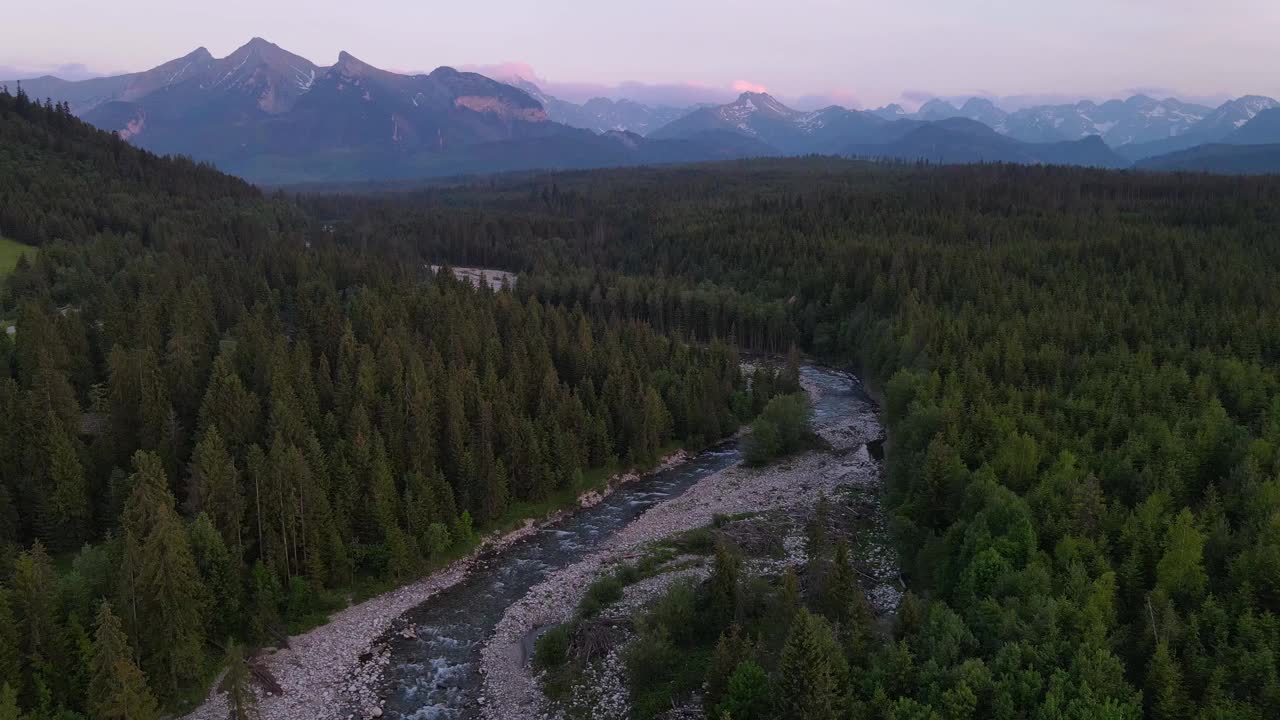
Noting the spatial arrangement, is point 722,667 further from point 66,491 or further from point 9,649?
point 66,491

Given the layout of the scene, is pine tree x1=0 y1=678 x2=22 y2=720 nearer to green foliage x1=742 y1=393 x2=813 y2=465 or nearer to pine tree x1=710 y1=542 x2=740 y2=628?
pine tree x1=710 y1=542 x2=740 y2=628

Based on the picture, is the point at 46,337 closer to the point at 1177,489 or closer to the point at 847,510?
the point at 847,510

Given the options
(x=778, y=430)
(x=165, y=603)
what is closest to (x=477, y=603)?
(x=165, y=603)

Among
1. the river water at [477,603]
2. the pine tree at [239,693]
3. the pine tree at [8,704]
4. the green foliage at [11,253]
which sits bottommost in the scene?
the river water at [477,603]

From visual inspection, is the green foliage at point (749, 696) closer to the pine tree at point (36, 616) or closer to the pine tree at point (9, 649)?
the pine tree at point (36, 616)

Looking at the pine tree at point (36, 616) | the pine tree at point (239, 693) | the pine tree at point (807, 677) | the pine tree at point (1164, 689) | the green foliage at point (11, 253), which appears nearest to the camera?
the pine tree at point (1164, 689)

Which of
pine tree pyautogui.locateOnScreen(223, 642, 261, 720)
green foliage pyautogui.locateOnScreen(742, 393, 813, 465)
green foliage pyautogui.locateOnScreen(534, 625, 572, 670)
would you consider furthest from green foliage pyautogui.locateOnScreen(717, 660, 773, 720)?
green foliage pyautogui.locateOnScreen(742, 393, 813, 465)

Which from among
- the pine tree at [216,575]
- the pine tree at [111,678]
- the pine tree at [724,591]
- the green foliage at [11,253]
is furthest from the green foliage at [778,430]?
the green foliage at [11,253]
